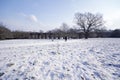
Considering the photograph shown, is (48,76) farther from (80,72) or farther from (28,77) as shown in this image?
(80,72)

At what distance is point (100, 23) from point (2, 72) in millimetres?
Answer: 56441

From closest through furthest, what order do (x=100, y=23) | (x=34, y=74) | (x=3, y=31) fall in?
(x=34, y=74)
(x=3, y=31)
(x=100, y=23)

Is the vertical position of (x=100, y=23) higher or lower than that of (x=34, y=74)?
higher

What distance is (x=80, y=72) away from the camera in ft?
17.5

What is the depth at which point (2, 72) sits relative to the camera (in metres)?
5.37

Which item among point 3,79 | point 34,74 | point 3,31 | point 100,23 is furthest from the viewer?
point 100,23

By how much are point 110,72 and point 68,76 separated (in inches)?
77.7

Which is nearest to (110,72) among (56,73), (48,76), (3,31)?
(56,73)

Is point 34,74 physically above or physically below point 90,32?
below

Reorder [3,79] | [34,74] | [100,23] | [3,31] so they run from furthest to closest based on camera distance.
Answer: [100,23] < [3,31] < [34,74] < [3,79]

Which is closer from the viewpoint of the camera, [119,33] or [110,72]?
[110,72]

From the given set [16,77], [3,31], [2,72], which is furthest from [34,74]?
[3,31]

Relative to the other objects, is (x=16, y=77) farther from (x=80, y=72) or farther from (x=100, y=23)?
(x=100, y=23)

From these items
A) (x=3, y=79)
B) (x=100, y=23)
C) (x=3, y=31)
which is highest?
(x=100, y=23)
